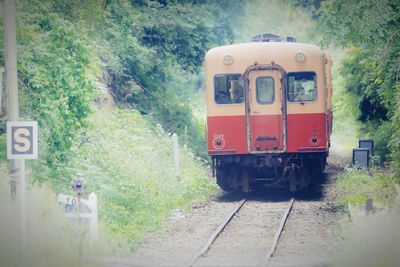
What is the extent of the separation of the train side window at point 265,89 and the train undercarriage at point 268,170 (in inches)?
50.7

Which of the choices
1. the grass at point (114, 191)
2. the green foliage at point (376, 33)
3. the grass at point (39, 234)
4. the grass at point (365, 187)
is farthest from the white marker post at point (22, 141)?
the green foliage at point (376, 33)

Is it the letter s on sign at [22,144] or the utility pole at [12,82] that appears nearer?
the utility pole at [12,82]

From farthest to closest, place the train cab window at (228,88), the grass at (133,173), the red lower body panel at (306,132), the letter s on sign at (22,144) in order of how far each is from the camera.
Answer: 1. the train cab window at (228,88)
2. the red lower body panel at (306,132)
3. the grass at (133,173)
4. the letter s on sign at (22,144)

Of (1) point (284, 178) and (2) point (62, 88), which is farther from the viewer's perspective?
(1) point (284, 178)

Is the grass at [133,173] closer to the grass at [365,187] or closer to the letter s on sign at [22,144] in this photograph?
the letter s on sign at [22,144]

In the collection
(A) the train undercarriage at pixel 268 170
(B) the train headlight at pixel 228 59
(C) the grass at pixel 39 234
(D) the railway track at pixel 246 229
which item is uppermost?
(B) the train headlight at pixel 228 59

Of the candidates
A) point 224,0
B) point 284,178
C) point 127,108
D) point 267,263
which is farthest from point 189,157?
point 267,263

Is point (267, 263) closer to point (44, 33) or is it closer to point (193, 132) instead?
point (44, 33)

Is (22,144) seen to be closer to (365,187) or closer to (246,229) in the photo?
(246,229)

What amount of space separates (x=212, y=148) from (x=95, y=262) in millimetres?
7904

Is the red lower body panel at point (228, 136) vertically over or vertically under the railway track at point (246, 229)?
over

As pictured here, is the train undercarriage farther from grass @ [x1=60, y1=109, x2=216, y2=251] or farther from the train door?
grass @ [x1=60, y1=109, x2=216, y2=251]

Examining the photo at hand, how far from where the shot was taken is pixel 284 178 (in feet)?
66.4

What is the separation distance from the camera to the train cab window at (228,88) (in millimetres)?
19203
